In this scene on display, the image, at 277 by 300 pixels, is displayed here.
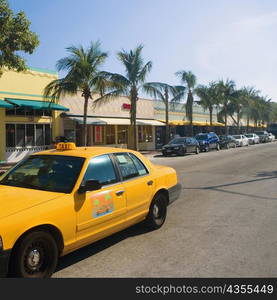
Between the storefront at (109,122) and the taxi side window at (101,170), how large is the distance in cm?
1660

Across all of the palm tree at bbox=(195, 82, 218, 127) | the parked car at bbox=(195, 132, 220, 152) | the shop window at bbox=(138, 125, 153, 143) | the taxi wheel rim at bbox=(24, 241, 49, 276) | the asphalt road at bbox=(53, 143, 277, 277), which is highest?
the palm tree at bbox=(195, 82, 218, 127)

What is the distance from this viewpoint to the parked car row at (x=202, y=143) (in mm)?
23609

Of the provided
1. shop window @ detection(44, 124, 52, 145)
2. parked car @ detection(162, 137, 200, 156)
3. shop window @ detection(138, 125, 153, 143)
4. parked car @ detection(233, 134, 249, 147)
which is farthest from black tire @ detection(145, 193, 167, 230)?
parked car @ detection(233, 134, 249, 147)

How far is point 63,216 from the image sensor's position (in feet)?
12.0

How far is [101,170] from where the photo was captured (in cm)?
450

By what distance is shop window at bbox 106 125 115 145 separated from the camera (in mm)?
26894

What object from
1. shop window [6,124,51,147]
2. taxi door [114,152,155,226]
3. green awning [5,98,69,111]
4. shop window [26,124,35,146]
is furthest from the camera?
shop window [26,124,35,146]

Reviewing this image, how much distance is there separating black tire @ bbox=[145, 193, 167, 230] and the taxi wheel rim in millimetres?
2229

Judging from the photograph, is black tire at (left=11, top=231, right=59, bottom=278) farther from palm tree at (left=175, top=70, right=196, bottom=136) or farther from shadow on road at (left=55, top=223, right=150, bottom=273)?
palm tree at (left=175, top=70, right=196, bottom=136)

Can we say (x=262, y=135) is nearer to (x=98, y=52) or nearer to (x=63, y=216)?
(x=98, y=52)

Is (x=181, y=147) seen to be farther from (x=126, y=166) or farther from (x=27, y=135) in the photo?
(x=126, y=166)

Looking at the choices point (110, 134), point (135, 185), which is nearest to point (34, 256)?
point (135, 185)
